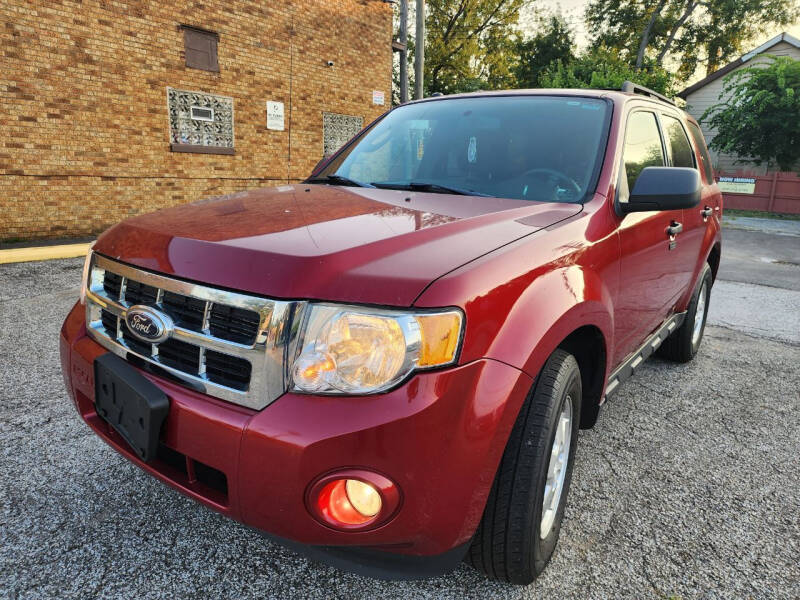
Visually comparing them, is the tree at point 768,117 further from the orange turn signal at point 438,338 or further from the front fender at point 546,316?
the orange turn signal at point 438,338

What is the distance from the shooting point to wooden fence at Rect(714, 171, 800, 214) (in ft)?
67.0

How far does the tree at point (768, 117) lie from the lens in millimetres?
20703

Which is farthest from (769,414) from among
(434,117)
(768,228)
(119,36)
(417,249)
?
(768,228)

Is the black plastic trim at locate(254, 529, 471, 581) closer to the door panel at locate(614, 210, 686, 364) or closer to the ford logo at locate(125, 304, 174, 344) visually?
the ford logo at locate(125, 304, 174, 344)

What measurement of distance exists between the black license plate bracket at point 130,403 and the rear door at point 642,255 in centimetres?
174

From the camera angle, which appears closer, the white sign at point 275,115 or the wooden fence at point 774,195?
the white sign at point 275,115

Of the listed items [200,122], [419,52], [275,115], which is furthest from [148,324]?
[419,52]

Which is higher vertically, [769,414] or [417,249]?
[417,249]

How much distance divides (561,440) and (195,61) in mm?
10310

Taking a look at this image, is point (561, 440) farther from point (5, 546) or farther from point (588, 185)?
point (5, 546)

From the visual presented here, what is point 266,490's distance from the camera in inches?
56.7

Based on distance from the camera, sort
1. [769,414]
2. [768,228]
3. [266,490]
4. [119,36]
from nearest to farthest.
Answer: [266,490]
[769,414]
[119,36]
[768,228]

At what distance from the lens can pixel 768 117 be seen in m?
21.1

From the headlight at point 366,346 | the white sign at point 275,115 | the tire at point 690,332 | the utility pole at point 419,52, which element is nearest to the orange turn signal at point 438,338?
the headlight at point 366,346
